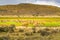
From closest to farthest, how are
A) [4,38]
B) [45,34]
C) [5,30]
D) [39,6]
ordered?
[4,38] → [45,34] → [5,30] → [39,6]

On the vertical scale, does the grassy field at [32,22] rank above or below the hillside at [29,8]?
above

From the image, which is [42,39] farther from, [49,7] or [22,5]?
[22,5]

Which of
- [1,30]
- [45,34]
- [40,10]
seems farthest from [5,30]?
[40,10]

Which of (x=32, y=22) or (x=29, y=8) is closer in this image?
(x=32, y=22)

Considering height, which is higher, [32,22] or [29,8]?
[32,22]

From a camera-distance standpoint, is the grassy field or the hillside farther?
the hillside

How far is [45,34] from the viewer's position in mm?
42250

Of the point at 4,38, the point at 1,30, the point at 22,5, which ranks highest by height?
the point at 4,38

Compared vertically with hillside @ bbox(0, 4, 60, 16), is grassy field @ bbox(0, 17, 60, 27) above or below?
above

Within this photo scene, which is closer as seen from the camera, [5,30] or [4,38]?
[4,38]

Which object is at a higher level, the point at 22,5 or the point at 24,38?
the point at 24,38

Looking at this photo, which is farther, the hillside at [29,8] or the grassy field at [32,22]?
the hillside at [29,8]

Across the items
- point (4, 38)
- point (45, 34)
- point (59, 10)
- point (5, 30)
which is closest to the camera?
point (4, 38)

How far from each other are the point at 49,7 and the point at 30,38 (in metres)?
88.2
